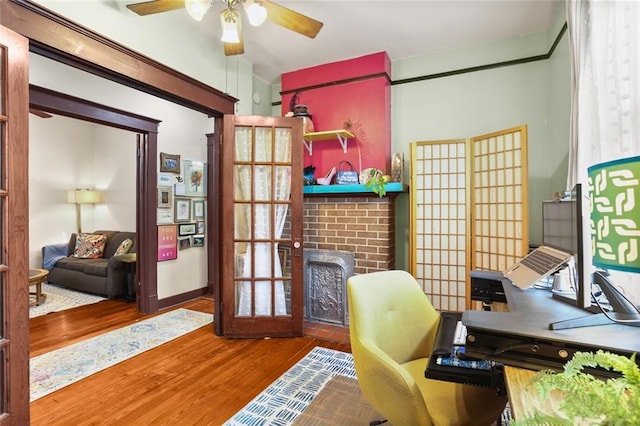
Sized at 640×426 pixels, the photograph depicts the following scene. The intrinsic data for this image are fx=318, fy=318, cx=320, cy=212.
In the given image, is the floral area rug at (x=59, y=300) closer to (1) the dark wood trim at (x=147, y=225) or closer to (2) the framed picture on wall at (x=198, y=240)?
(1) the dark wood trim at (x=147, y=225)

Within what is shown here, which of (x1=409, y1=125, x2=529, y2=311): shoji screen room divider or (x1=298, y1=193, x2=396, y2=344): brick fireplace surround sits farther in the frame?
(x1=298, y1=193, x2=396, y2=344): brick fireplace surround

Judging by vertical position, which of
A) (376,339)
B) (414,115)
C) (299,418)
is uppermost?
(414,115)

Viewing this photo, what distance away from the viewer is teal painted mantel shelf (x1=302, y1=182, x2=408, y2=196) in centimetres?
299

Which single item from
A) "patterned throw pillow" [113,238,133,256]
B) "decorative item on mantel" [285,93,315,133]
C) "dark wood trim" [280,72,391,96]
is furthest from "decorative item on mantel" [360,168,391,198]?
"patterned throw pillow" [113,238,133,256]

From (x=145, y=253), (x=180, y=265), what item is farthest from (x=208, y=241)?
(x=145, y=253)

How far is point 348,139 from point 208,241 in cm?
250

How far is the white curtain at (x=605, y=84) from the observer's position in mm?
1372

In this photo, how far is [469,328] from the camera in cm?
103

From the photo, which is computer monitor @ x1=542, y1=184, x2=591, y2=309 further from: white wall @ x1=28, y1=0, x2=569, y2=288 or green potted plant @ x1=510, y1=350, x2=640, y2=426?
white wall @ x1=28, y1=0, x2=569, y2=288

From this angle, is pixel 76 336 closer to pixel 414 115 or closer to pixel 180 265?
pixel 180 265

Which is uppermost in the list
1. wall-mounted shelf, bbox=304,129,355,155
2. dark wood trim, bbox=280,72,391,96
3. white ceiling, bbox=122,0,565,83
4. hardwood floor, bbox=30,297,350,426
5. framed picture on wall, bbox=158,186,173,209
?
white ceiling, bbox=122,0,565,83

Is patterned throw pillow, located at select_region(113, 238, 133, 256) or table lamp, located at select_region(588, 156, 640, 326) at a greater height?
table lamp, located at select_region(588, 156, 640, 326)

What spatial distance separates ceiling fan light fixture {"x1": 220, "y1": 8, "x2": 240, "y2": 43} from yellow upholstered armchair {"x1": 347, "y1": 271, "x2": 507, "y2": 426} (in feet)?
5.43

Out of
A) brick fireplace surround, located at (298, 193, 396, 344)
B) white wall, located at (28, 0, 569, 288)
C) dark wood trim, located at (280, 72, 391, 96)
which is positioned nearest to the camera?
white wall, located at (28, 0, 569, 288)
